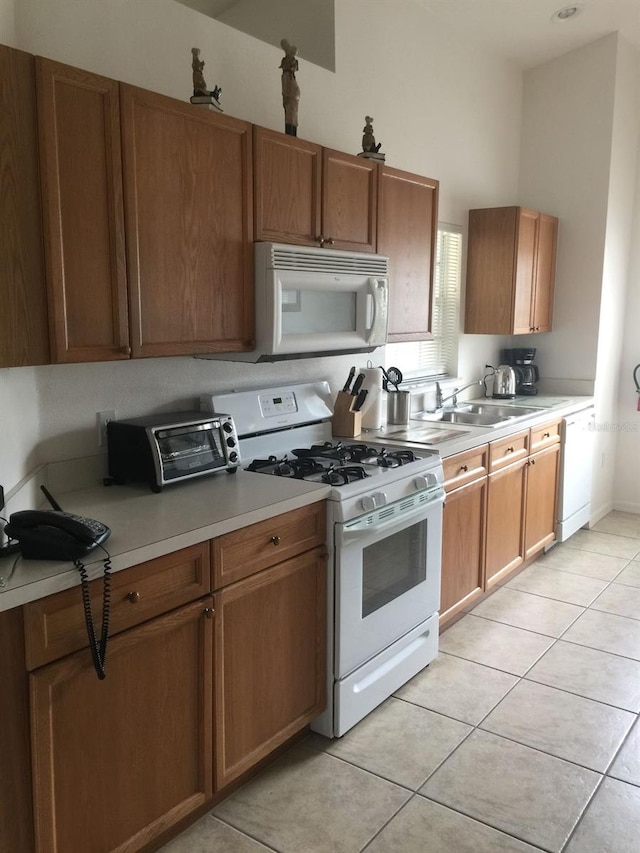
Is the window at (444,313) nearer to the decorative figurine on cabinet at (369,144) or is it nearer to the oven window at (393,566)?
the decorative figurine on cabinet at (369,144)

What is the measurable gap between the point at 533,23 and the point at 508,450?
2.63 m

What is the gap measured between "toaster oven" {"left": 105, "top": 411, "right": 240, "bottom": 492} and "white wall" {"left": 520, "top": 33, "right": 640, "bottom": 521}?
322 cm

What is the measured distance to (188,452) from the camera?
7.86 feet

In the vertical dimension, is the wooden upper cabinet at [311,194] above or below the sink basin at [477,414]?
above

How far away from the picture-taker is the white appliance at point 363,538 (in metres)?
2.44

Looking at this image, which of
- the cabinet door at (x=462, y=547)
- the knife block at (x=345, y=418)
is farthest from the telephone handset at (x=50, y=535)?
the cabinet door at (x=462, y=547)

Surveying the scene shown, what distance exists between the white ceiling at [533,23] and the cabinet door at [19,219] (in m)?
2.80

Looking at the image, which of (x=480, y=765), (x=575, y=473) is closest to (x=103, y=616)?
→ (x=480, y=765)

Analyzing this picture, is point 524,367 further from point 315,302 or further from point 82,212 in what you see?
point 82,212

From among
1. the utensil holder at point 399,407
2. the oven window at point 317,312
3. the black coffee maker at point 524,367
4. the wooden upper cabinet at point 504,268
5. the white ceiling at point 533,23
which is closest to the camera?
the oven window at point 317,312

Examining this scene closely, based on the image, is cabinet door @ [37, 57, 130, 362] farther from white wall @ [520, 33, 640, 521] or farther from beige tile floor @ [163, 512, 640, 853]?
white wall @ [520, 33, 640, 521]

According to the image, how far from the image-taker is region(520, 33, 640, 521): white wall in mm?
4637

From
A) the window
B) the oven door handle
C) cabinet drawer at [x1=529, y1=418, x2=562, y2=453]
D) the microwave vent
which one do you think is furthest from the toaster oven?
cabinet drawer at [x1=529, y1=418, x2=562, y2=453]

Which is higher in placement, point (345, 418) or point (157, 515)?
point (345, 418)
